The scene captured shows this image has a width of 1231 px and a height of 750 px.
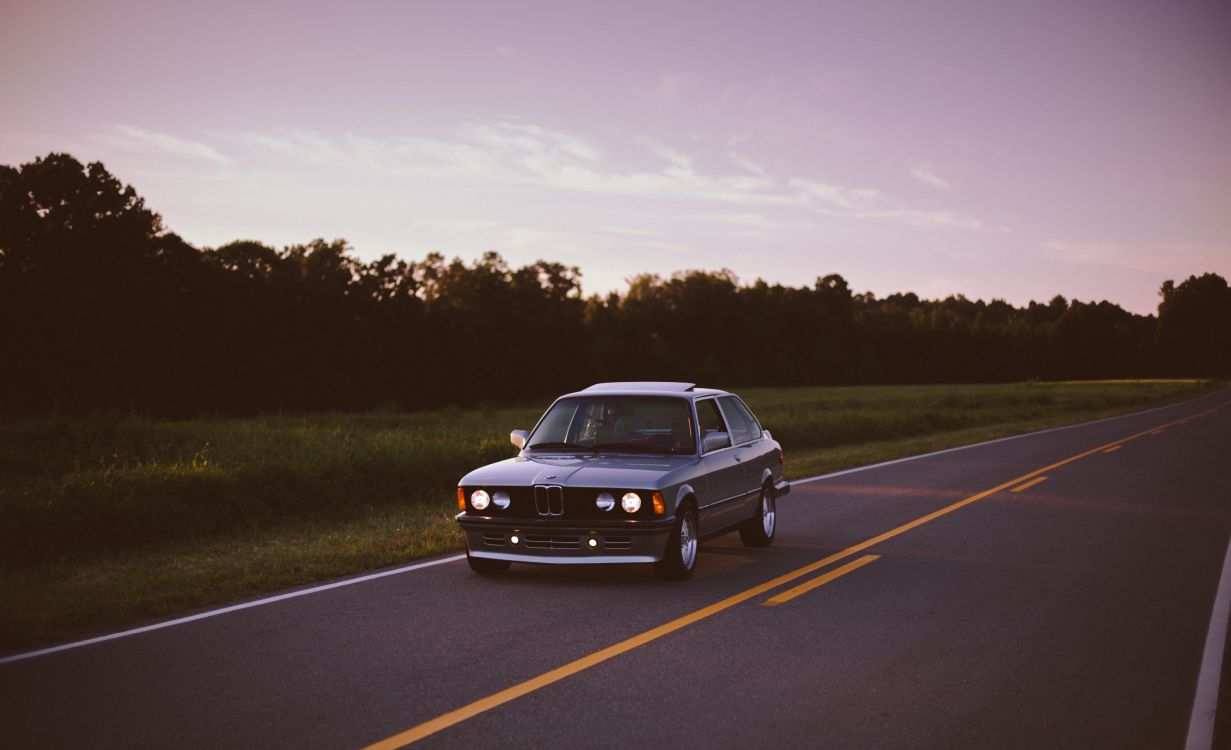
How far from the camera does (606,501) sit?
334 inches

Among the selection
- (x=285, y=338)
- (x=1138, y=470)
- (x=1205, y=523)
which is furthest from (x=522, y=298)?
(x=1205, y=523)

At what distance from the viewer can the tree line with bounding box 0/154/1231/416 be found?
47125 mm

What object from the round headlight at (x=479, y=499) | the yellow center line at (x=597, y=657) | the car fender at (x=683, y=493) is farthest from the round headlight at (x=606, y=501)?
the yellow center line at (x=597, y=657)

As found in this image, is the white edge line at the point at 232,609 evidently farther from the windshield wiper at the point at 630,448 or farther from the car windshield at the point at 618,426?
the windshield wiper at the point at 630,448

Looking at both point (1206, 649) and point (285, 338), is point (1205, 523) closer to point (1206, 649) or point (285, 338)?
point (1206, 649)

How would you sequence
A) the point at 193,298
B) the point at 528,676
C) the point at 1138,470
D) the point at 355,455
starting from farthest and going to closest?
1. the point at 193,298
2. the point at 1138,470
3. the point at 355,455
4. the point at 528,676

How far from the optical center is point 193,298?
185 ft

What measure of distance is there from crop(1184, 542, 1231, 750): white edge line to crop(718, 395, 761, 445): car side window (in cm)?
440

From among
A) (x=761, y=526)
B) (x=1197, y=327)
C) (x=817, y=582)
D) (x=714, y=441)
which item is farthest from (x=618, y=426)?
(x=1197, y=327)

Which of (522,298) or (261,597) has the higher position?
(522,298)

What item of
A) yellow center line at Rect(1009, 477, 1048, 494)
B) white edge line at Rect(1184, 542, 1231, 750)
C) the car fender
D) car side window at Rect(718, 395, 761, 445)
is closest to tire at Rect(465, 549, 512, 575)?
the car fender

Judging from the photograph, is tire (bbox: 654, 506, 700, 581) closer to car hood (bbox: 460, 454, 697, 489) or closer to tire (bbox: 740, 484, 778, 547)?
car hood (bbox: 460, 454, 697, 489)

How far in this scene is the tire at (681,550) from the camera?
28.4 ft

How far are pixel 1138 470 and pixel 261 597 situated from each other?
56.1 ft
